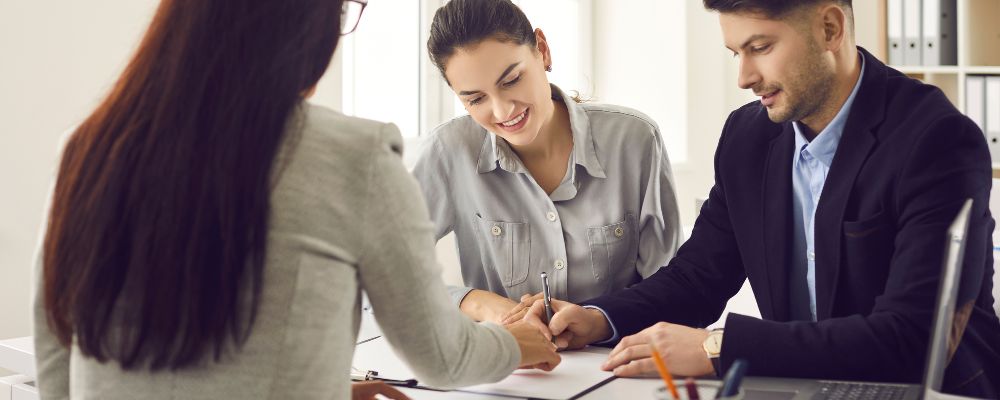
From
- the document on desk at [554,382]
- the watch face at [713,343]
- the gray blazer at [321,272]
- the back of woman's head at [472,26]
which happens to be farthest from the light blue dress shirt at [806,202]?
the gray blazer at [321,272]

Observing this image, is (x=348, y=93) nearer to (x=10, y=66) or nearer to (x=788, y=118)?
(x=10, y=66)

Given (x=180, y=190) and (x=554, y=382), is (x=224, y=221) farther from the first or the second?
(x=554, y=382)

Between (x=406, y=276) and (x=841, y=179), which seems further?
(x=841, y=179)

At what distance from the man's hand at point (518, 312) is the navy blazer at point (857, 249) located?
121 millimetres

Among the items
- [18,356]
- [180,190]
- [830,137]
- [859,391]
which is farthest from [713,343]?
[18,356]

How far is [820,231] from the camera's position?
1455mm

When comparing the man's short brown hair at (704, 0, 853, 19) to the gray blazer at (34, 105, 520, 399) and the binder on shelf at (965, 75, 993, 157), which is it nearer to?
the gray blazer at (34, 105, 520, 399)

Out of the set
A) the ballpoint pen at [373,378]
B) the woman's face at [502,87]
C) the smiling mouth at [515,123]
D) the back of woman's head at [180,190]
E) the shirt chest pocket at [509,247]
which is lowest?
the ballpoint pen at [373,378]

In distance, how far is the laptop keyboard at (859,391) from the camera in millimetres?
1150

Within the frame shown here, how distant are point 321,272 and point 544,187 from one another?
1.14 m

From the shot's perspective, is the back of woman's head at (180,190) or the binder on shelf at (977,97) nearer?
the back of woman's head at (180,190)

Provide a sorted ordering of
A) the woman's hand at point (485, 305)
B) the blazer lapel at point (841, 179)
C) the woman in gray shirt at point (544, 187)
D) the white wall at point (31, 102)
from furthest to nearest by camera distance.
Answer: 1. the white wall at point (31, 102)
2. the woman in gray shirt at point (544, 187)
3. the woman's hand at point (485, 305)
4. the blazer lapel at point (841, 179)

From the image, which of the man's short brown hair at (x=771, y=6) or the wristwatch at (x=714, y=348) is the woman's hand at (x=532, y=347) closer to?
the wristwatch at (x=714, y=348)

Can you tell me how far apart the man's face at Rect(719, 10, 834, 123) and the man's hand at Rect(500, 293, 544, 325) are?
54 cm
